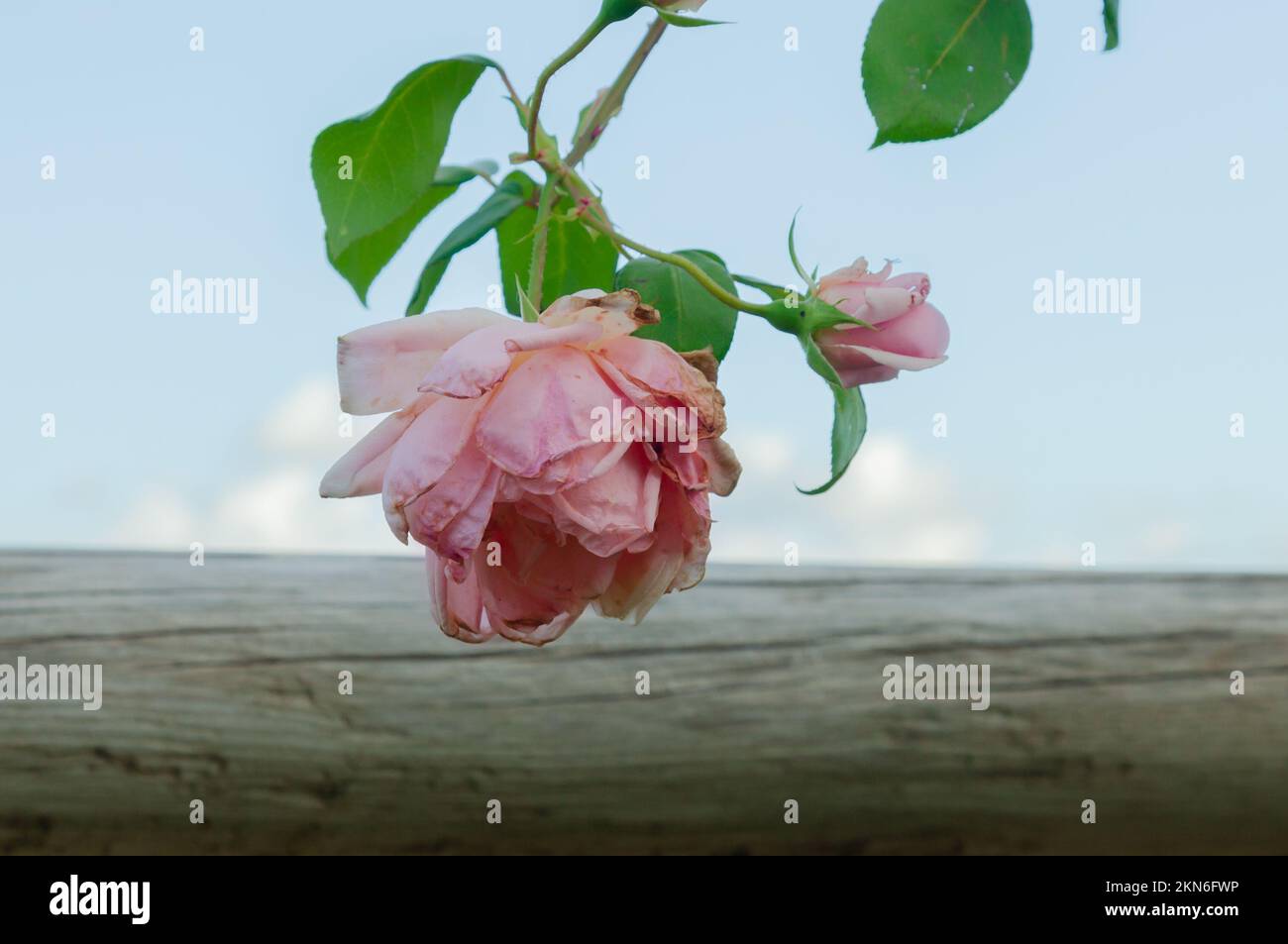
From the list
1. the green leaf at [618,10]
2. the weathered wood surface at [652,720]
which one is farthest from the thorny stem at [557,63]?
the weathered wood surface at [652,720]

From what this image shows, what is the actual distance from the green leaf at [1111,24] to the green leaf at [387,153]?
5.3 inches

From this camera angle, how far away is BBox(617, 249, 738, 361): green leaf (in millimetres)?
258

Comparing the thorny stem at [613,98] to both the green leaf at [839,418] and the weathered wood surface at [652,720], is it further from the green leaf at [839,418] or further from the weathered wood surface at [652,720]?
the weathered wood surface at [652,720]

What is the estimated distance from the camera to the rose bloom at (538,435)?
20 centimetres

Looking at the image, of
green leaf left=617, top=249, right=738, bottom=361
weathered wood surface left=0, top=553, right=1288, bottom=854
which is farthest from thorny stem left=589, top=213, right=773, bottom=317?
weathered wood surface left=0, top=553, right=1288, bottom=854

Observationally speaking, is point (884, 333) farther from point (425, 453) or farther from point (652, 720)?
point (652, 720)

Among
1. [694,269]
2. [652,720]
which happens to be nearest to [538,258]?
[694,269]

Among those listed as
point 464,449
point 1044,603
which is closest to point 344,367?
point 464,449

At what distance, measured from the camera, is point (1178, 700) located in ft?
2.51

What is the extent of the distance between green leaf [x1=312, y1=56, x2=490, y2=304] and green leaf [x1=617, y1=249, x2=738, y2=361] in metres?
0.06

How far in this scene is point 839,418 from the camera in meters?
0.25

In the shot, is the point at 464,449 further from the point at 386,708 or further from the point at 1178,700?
the point at 1178,700

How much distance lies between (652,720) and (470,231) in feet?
1.56

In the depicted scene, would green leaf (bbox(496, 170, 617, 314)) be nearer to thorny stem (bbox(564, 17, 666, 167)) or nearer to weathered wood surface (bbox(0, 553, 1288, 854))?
thorny stem (bbox(564, 17, 666, 167))
